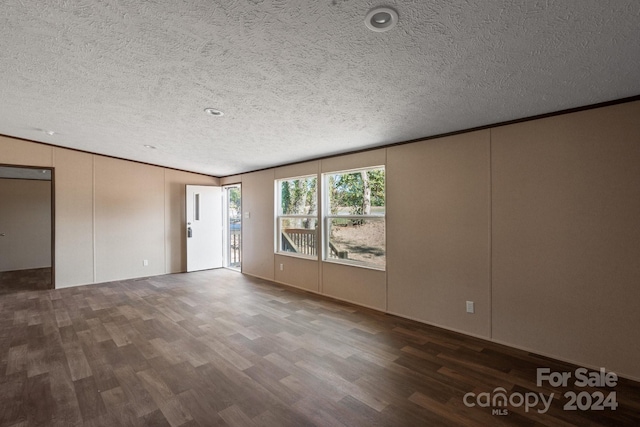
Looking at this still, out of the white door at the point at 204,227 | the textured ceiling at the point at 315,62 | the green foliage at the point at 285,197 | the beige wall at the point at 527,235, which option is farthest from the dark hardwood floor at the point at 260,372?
the white door at the point at 204,227

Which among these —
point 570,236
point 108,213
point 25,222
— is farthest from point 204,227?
point 570,236

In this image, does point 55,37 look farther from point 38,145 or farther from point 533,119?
point 38,145

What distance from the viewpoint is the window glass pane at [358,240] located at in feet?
13.5

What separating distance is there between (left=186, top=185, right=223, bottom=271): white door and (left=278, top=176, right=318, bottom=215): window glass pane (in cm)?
229

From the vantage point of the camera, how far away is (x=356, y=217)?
4348mm

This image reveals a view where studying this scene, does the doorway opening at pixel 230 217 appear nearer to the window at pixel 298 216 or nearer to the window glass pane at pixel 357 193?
the window at pixel 298 216

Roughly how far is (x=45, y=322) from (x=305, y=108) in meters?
4.23

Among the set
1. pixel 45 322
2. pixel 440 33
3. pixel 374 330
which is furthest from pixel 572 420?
pixel 45 322

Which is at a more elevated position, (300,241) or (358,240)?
(358,240)

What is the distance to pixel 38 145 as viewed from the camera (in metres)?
5.07

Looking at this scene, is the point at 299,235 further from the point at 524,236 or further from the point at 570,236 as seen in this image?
the point at 570,236

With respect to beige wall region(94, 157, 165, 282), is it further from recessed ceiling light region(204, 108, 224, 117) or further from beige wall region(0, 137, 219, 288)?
recessed ceiling light region(204, 108, 224, 117)

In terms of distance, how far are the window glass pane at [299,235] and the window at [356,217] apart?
36cm

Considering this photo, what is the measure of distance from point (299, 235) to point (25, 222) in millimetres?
7398
